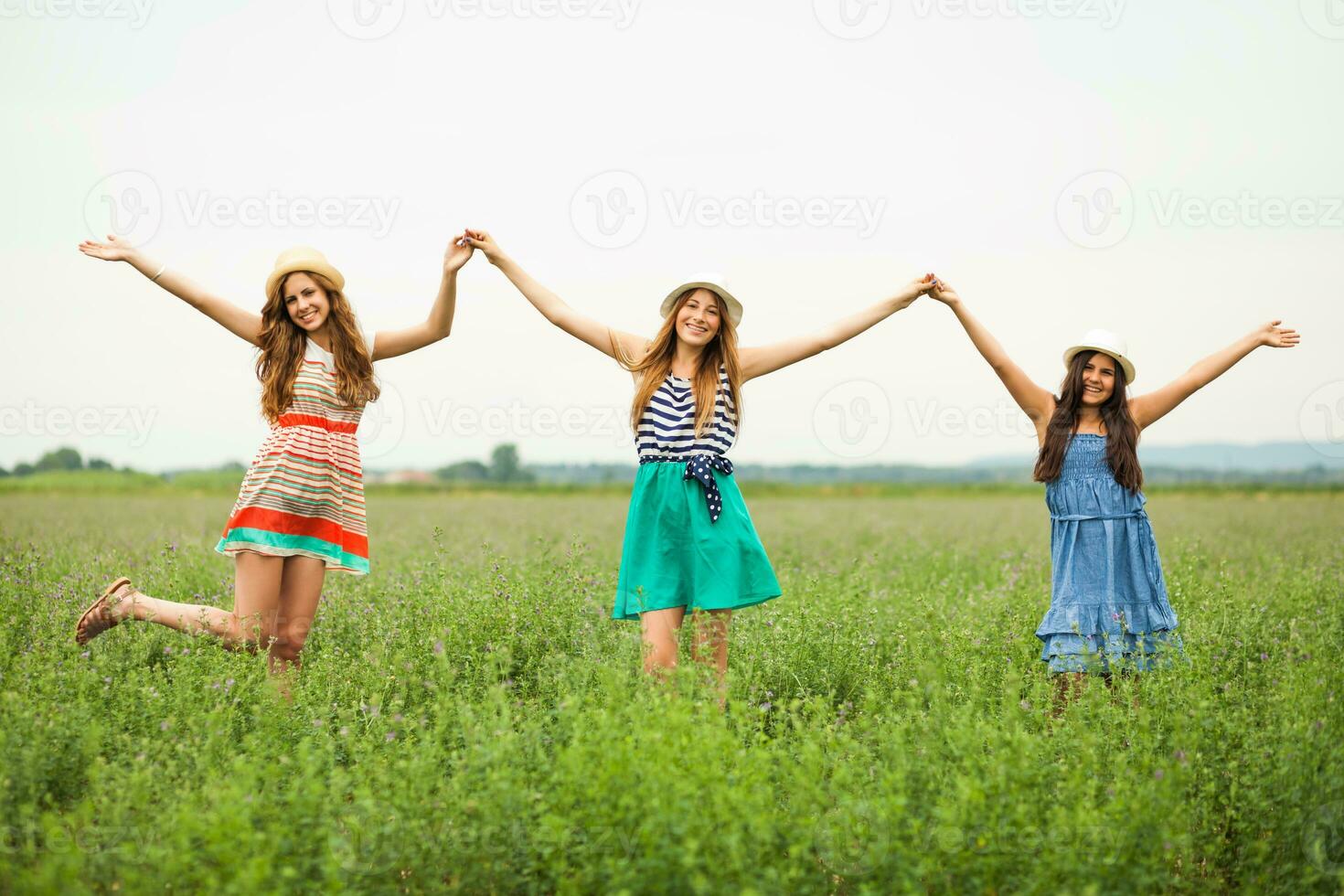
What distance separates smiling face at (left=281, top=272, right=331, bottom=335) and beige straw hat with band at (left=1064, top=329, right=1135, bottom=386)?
3864 millimetres

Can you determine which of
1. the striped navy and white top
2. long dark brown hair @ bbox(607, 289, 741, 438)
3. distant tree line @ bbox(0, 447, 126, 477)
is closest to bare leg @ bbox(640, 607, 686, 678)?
the striped navy and white top

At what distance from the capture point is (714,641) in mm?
4855

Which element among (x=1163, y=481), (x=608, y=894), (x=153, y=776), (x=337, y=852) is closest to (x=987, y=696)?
(x=608, y=894)

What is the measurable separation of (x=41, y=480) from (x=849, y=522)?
2824 cm

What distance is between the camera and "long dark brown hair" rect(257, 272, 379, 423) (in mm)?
5215

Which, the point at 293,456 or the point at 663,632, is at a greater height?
the point at 293,456

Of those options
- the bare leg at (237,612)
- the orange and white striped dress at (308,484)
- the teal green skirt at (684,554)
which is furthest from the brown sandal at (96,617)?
the teal green skirt at (684,554)

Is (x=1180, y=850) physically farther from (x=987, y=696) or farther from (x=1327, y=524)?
(x=1327, y=524)

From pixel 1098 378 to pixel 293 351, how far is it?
410 cm

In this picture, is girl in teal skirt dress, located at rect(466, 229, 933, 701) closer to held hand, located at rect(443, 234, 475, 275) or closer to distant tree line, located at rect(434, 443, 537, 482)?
held hand, located at rect(443, 234, 475, 275)

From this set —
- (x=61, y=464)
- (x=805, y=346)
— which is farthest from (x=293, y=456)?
(x=61, y=464)

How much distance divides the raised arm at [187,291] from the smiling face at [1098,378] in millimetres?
4239

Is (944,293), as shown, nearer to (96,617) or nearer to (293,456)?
(293,456)

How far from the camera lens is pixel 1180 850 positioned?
3.70 meters
